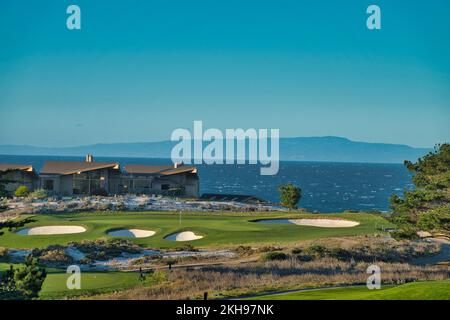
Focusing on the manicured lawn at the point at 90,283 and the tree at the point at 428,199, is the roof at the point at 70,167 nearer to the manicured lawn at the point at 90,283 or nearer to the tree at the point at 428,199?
the tree at the point at 428,199

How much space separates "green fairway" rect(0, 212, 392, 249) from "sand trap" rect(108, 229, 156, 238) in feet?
1.26

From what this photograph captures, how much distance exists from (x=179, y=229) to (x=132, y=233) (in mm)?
2672

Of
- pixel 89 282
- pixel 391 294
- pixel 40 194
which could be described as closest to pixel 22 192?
pixel 40 194

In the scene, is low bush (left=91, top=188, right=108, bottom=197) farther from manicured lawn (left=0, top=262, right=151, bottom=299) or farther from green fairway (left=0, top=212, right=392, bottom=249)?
manicured lawn (left=0, top=262, right=151, bottom=299)

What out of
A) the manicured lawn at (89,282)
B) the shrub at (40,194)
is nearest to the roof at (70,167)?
the shrub at (40,194)

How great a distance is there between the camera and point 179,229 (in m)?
29.9

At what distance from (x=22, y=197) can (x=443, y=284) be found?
129 feet

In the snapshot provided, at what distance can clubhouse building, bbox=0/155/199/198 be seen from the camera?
165ft

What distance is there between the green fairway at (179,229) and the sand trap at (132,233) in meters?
0.38

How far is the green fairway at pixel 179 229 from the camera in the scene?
27.7m

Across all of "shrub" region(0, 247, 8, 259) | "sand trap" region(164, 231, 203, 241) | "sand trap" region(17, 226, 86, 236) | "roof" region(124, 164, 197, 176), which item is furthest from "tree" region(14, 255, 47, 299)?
"roof" region(124, 164, 197, 176)

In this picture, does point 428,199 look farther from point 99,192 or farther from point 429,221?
point 99,192

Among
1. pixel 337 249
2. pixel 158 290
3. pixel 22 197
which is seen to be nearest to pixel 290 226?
pixel 337 249
